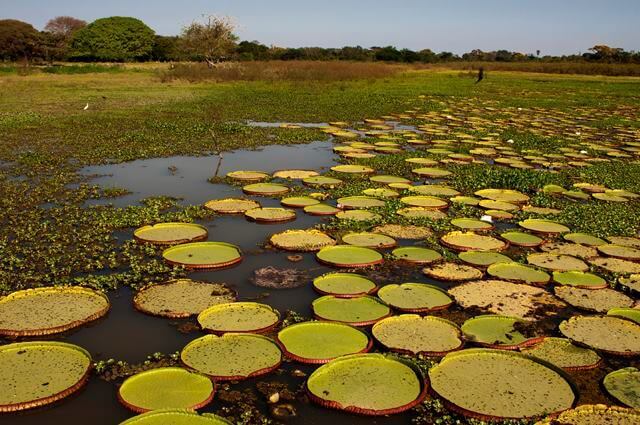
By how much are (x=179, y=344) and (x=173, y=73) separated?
85.2 feet

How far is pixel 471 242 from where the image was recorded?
5168 millimetres

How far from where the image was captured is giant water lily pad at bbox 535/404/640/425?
8.55 feet

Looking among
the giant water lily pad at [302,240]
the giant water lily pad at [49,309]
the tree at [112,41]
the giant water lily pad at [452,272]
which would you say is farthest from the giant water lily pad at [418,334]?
the tree at [112,41]

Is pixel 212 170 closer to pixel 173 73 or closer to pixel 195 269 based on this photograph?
pixel 195 269

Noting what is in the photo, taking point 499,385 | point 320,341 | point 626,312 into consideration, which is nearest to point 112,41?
point 320,341

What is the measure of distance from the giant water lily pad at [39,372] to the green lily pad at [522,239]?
13.3ft

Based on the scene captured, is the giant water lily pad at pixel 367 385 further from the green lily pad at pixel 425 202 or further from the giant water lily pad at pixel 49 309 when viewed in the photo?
the green lily pad at pixel 425 202

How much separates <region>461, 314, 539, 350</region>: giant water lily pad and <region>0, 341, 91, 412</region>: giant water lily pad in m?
2.41

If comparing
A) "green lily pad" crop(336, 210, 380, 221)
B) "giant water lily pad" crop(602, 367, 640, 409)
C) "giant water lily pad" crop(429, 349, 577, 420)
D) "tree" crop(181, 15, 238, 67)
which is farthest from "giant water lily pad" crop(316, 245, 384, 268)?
"tree" crop(181, 15, 238, 67)

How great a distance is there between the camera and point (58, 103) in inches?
638

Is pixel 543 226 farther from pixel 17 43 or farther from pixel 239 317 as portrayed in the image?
pixel 17 43

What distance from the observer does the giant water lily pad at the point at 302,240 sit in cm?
492

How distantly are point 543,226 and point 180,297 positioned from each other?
13.2 feet

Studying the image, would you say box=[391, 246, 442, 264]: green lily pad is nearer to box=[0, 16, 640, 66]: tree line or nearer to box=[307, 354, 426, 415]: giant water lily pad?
box=[307, 354, 426, 415]: giant water lily pad
